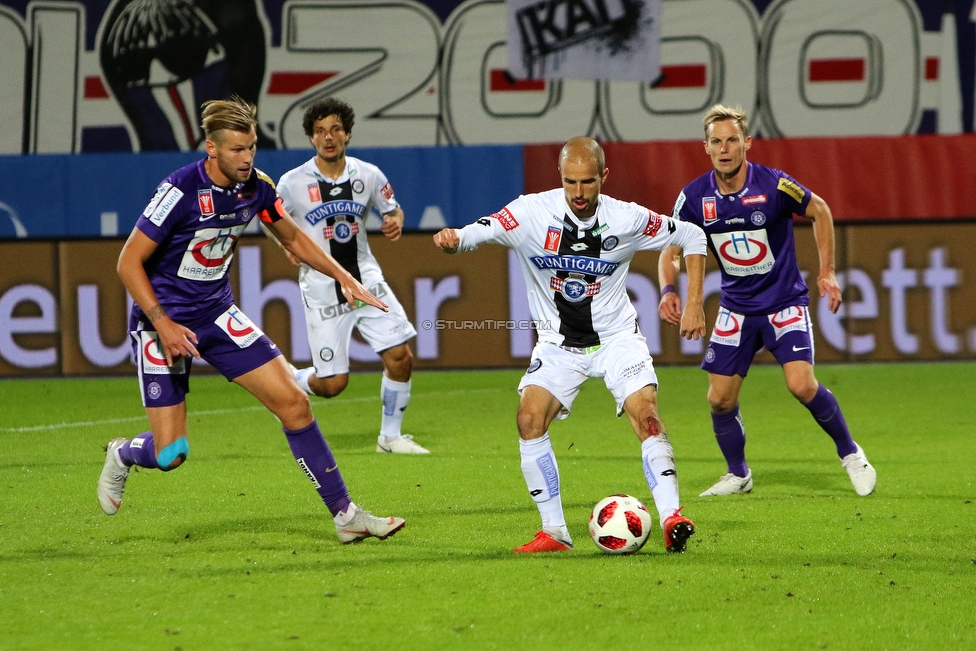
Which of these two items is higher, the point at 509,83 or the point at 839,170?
the point at 509,83

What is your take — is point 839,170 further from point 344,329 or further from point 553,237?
point 553,237

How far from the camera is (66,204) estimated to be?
15156 mm

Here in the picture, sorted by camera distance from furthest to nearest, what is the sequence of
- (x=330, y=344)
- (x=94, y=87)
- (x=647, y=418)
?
(x=94, y=87)
(x=330, y=344)
(x=647, y=418)

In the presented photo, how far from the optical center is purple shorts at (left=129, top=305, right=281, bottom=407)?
585 cm

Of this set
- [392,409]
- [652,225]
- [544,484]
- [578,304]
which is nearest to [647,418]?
[544,484]

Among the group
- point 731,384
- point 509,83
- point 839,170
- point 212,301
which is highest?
point 509,83

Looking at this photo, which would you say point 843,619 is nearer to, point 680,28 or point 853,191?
point 853,191

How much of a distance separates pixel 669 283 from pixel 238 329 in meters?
2.07

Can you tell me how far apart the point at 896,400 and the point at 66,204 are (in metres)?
9.41

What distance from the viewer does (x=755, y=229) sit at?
7195 mm

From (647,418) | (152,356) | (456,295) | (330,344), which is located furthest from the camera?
(456,295)

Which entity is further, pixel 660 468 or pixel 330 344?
pixel 330 344

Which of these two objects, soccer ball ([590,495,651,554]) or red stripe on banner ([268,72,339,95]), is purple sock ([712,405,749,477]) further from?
red stripe on banner ([268,72,339,95])
